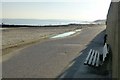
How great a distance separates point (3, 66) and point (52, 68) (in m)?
2.49

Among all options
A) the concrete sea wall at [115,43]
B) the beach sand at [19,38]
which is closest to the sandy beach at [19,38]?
the beach sand at [19,38]

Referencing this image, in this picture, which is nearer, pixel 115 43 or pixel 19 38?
pixel 115 43

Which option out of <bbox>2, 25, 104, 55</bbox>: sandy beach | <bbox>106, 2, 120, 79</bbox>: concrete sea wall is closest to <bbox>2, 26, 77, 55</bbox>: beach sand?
<bbox>2, 25, 104, 55</bbox>: sandy beach

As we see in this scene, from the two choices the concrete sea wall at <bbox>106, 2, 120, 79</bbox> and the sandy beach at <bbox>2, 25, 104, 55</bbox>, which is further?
the sandy beach at <bbox>2, 25, 104, 55</bbox>

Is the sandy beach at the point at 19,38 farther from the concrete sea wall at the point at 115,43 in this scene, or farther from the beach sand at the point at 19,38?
the concrete sea wall at the point at 115,43

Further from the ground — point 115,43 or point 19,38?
point 115,43

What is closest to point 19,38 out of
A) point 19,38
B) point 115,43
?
point 19,38

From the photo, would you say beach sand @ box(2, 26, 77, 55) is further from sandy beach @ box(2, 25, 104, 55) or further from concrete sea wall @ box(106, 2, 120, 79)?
concrete sea wall @ box(106, 2, 120, 79)

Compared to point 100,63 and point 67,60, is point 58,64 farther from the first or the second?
point 100,63

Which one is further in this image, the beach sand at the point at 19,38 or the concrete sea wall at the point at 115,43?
the beach sand at the point at 19,38

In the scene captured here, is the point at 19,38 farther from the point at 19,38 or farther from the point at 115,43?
the point at 115,43

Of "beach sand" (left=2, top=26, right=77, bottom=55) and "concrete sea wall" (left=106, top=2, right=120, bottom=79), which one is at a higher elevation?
"concrete sea wall" (left=106, top=2, right=120, bottom=79)

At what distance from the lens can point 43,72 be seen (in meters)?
13.7

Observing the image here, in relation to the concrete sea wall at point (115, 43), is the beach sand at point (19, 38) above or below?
below
